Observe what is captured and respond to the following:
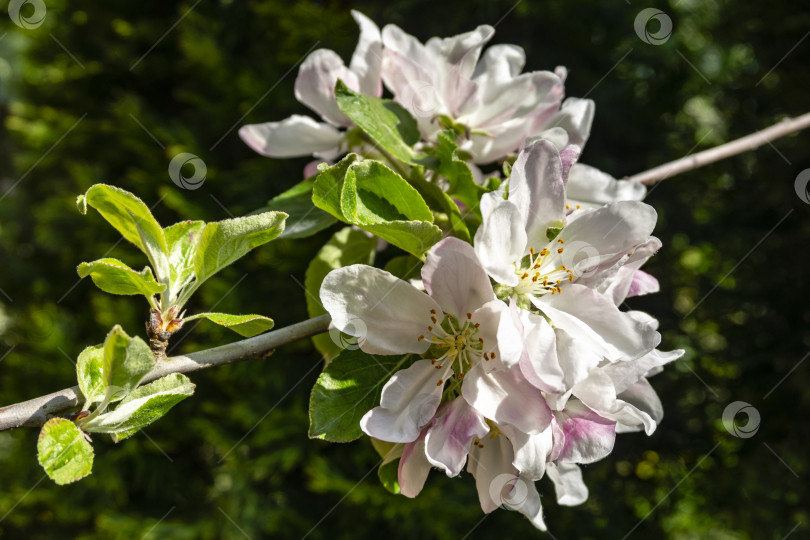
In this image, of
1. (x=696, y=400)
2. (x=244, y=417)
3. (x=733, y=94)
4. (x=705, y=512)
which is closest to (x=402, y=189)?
(x=244, y=417)

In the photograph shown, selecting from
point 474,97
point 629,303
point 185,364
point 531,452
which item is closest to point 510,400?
point 531,452

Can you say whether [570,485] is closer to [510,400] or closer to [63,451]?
[510,400]

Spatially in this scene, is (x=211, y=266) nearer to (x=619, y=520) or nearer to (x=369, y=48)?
(x=369, y=48)

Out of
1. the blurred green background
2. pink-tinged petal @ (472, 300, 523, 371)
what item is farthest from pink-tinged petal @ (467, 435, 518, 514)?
the blurred green background

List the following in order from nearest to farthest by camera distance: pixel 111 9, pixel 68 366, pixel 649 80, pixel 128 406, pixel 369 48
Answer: pixel 128 406, pixel 369 48, pixel 649 80, pixel 68 366, pixel 111 9

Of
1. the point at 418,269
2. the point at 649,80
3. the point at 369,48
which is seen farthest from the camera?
the point at 649,80

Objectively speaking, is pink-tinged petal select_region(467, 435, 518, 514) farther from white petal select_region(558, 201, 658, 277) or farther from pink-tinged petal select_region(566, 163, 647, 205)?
pink-tinged petal select_region(566, 163, 647, 205)
